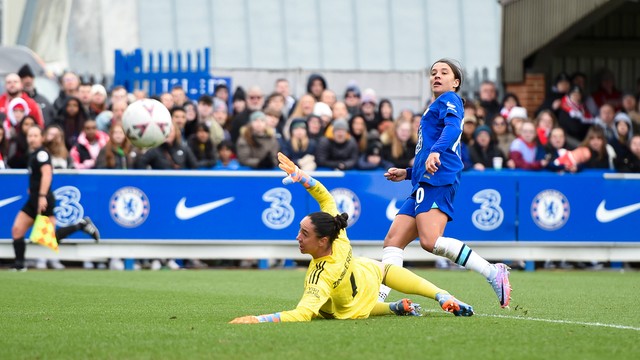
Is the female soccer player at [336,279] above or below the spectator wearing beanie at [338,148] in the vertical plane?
below

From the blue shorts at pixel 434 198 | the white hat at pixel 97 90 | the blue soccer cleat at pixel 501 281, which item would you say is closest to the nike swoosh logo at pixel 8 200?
the white hat at pixel 97 90

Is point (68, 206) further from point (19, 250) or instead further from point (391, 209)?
point (391, 209)

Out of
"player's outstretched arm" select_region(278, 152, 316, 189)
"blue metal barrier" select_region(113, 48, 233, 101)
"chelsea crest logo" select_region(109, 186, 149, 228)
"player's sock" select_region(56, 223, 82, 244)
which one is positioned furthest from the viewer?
"blue metal barrier" select_region(113, 48, 233, 101)

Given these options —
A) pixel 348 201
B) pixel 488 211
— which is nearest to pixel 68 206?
pixel 348 201

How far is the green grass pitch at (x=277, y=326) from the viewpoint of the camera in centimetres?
761

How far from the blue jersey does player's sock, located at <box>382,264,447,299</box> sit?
2.35 ft

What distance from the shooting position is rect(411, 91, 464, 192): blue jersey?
9.81 m

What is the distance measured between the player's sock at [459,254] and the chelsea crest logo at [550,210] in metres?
8.80

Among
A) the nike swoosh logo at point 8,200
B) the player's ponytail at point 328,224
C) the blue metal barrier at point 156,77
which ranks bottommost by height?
the nike swoosh logo at point 8,200

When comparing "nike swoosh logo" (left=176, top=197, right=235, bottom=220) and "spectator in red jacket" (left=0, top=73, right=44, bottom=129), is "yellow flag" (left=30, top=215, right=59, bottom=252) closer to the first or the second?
"nike swoosh logo" (left=176, top=197, right=235, bottom=220)

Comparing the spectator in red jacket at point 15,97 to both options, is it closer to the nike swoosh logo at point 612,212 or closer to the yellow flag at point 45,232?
the yellow flag at point 45,232

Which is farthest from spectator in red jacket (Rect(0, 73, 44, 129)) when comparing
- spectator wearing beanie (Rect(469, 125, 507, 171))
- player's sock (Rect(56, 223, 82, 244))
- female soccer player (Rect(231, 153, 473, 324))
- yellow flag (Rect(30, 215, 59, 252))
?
female soccer player (Rect(231, 153, 473, 324))

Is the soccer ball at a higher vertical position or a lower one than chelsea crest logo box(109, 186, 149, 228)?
higher

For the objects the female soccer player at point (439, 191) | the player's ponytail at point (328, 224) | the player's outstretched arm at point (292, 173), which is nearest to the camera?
the player's ponytail at point (328, 224)
